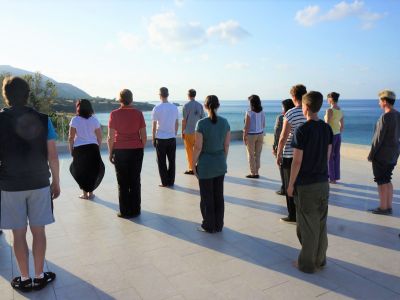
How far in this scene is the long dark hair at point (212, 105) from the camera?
12.9ft

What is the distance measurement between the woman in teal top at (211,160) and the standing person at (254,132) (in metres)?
2.66

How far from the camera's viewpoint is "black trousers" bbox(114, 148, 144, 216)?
15.0 feet

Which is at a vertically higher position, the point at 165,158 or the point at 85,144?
the point at 85,144

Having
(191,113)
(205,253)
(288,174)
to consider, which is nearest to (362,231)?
(288,174)

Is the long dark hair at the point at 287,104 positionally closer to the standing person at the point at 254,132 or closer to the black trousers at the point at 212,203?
the black trousers at the point at 212,203

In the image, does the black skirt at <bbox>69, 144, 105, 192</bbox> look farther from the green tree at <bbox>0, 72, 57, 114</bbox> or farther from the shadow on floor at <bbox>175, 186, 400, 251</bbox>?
the green tree at <bbox>0, 72, 57, 114</bbox>

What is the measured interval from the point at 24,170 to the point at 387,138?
428 centimetres

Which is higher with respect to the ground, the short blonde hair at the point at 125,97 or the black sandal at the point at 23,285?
the short blonde hair at the point at 125,97

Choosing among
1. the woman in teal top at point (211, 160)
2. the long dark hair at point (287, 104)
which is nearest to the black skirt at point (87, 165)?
the woman in teal top at point (211, 160)

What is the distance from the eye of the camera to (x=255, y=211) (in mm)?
4934

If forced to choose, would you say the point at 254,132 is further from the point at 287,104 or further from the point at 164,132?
the point at 287,104

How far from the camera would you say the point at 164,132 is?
623 centimetres

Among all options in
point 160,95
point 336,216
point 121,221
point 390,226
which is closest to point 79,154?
point 121,221

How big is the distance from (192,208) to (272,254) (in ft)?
5.73
